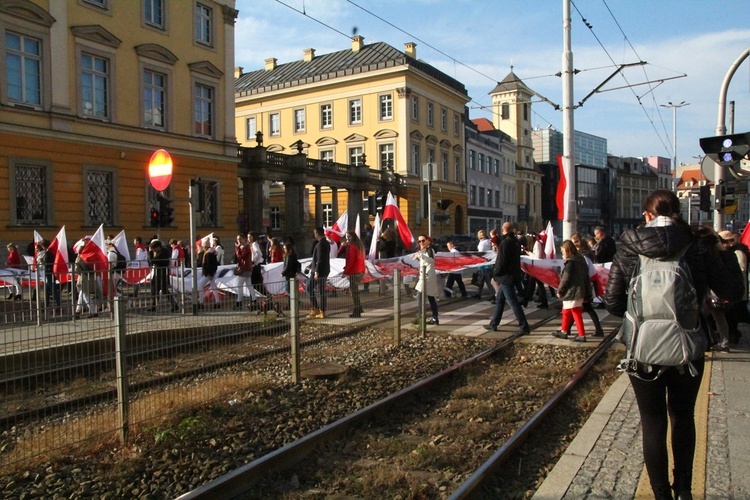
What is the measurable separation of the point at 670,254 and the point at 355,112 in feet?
174

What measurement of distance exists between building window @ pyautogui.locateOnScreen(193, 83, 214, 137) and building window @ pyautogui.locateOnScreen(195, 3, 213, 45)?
2.20 meters

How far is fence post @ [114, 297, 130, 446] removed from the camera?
5.43m

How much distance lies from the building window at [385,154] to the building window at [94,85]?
2937 centimetres

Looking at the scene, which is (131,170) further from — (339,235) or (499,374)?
(499,374)

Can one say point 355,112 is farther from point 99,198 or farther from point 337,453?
point 337,453

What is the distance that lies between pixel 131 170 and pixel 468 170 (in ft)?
141

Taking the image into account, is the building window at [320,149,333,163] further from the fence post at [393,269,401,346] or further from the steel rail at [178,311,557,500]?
the steel rail at [178,311,557,500]

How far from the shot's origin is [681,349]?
141 inches

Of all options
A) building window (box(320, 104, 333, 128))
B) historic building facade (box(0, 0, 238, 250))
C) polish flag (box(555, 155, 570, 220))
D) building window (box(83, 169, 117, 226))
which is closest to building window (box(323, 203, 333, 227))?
building window (box(320, 104, 333, 128))

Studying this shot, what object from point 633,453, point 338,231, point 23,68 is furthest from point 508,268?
point 23,68

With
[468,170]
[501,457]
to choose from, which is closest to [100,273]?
[501,457]

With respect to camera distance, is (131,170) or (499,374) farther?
(131,170)

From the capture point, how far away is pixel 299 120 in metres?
57.7

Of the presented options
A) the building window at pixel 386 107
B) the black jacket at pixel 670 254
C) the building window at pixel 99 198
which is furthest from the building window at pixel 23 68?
the building window at pixel 386 107
